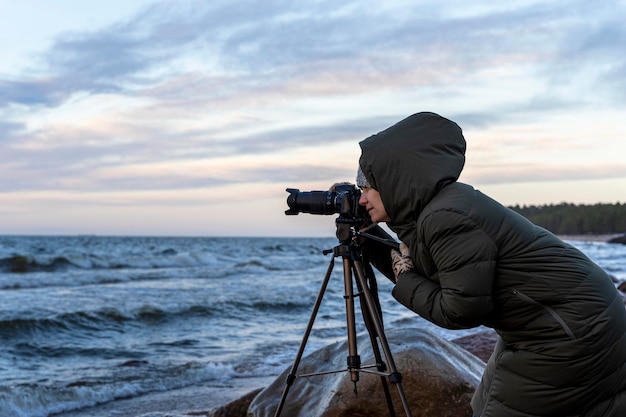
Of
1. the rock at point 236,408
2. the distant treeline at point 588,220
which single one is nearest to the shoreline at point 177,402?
the rock at point 236,408

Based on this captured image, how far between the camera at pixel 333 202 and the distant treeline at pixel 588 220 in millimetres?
83478

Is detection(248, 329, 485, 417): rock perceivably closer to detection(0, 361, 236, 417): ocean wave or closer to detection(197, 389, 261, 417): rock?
detection(197, 389, 261, 417): rock

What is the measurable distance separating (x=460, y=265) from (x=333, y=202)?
88 cm

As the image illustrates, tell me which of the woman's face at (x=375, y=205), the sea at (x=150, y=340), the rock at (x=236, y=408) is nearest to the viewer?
the woman's face at (x=375, y=205)

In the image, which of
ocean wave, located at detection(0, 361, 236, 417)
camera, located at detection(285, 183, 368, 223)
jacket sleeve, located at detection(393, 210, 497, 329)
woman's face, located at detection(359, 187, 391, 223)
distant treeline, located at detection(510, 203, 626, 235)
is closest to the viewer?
jacket sleeve, located at detection(393, 210, 497, 329)

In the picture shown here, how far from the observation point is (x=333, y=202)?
113 inches

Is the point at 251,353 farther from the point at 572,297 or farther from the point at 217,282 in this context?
the point at 217,282

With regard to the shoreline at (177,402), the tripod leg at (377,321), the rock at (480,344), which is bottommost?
the shoreline at (177,402)

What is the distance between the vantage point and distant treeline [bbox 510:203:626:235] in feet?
289

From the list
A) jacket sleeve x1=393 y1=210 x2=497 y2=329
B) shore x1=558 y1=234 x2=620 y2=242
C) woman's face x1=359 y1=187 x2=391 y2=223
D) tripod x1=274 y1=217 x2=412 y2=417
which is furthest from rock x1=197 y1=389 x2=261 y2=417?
shore x1=558 y1=234 x2=620 y2=242

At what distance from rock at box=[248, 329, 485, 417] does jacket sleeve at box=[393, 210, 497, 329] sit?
2008 mm

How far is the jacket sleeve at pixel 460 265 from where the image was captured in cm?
206

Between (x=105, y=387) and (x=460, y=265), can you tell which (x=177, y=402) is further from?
(x=460, y=265)

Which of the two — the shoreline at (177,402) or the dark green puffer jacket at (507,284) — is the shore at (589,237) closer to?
the shoreline at (177,402)
